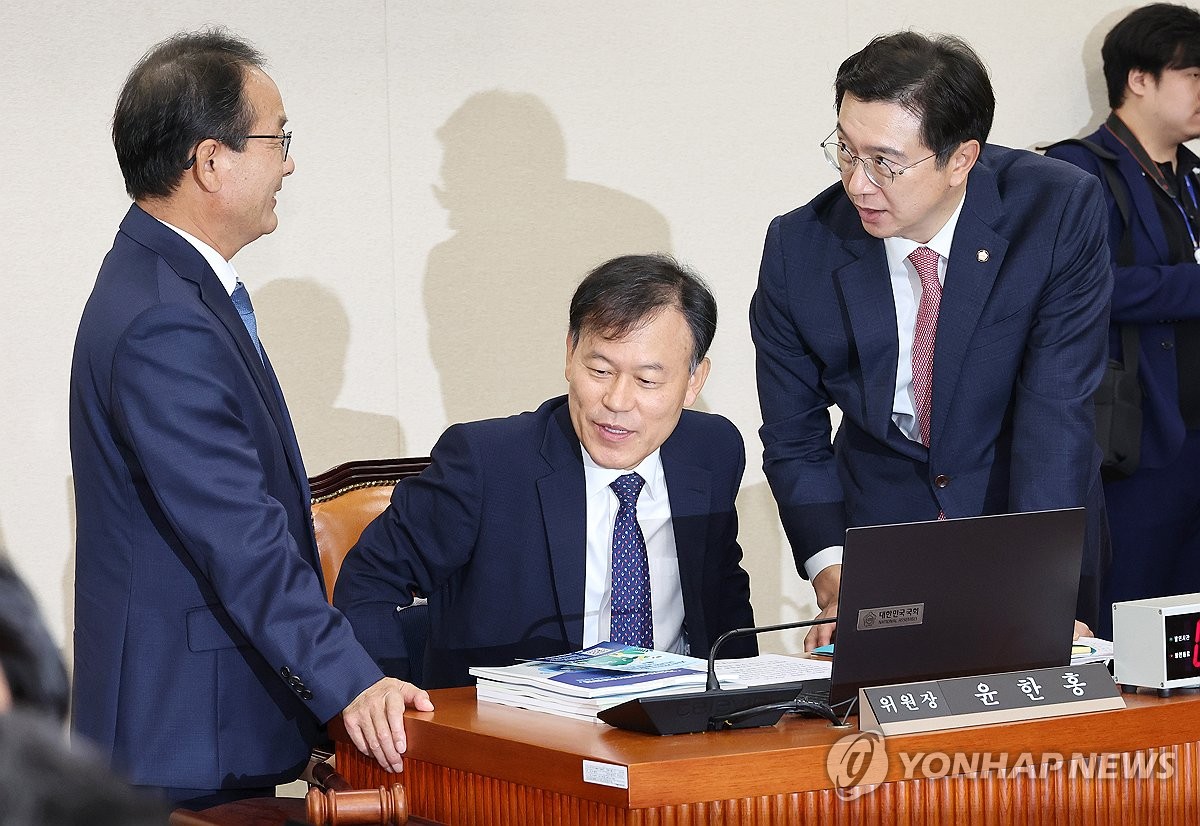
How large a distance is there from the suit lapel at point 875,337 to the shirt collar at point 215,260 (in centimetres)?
101

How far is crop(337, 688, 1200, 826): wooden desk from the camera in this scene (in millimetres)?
1479

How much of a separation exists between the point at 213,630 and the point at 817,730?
850mm

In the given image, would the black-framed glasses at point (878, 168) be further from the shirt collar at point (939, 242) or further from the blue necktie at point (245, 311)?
the blue necktie at point (245, 311)

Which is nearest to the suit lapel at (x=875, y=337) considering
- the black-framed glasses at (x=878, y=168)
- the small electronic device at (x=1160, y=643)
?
the black-framed glasses at (x=878, y=168)

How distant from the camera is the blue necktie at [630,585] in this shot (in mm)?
2234

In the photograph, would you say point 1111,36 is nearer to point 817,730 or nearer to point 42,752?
point 817,730

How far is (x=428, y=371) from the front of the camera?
3883 millimetres

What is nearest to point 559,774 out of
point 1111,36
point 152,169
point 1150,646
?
point 1150,646

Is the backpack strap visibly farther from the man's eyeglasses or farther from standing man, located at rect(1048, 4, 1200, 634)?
the man's eyeglasses

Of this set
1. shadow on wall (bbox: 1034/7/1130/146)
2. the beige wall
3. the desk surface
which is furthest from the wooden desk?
shadow on wall (bbox: 1034/7/1130/146)

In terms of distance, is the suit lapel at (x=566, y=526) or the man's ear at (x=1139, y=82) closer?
the suit lapel at (x=566, y=526)

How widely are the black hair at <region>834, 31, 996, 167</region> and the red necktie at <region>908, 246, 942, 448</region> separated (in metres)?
0.18

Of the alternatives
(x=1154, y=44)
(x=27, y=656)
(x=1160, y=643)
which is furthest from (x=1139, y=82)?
(x=27, y=656)

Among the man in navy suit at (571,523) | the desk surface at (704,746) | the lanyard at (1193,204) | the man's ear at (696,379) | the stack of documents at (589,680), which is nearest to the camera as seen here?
the desk surface at (704,746)
